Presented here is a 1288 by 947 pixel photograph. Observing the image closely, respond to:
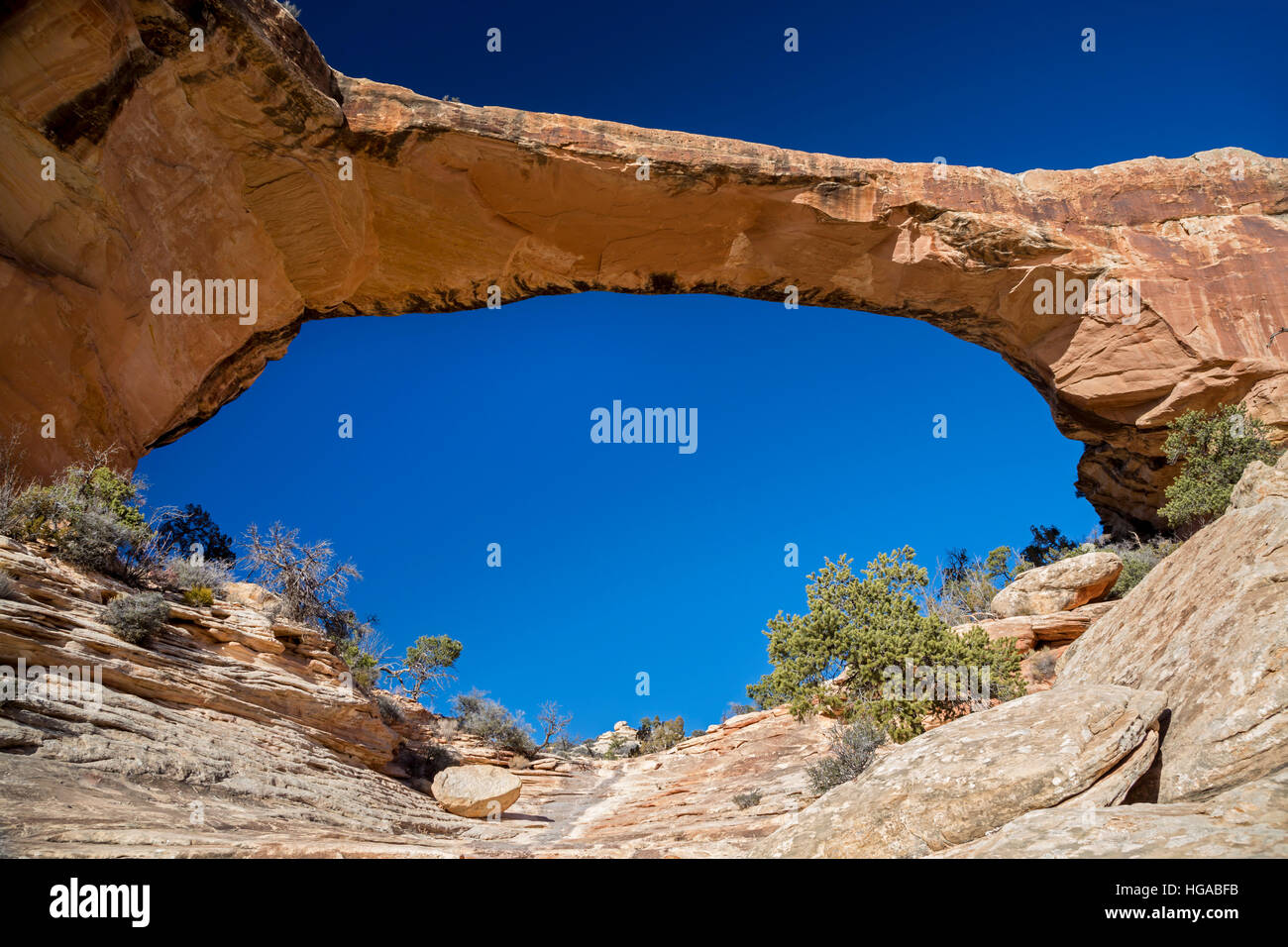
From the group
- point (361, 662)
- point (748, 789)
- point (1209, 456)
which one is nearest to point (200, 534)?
point (361, 662)

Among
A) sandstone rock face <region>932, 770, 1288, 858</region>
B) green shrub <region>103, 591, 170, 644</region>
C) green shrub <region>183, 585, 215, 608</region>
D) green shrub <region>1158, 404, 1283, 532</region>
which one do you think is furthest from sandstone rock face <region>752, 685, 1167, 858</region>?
green shrub <region>1158, 404, 1283, 532</region>

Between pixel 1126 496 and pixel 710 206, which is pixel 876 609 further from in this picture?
pixel 1126 496

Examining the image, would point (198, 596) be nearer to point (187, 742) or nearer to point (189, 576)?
point (189, 576)

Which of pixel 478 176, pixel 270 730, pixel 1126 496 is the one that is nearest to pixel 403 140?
pixel 478 176

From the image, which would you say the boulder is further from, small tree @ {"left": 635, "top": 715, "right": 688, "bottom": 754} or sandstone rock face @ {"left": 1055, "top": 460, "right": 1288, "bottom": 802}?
small tree @ {"left": 635, "top": 715, "right": 688, "bottom": 754}

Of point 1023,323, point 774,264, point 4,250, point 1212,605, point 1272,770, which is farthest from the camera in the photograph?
point 1023,323
